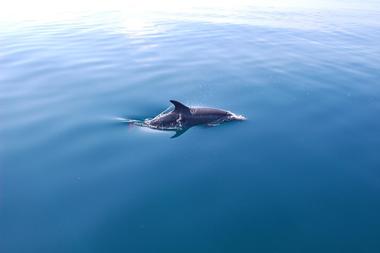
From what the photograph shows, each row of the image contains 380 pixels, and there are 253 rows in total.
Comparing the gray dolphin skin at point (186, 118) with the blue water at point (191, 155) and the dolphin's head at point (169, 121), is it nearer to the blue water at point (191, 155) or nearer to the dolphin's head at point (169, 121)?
the dolphin's head at point (169, 121)

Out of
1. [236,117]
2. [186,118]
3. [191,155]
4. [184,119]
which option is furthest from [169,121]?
[236,117]

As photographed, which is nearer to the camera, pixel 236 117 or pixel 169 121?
pixel 169 121

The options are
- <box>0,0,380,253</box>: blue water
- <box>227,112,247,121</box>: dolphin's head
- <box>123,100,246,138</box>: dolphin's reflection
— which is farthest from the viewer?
<box>227,112,247,121</box>: dolphin's head

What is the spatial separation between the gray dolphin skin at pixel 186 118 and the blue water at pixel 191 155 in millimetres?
627

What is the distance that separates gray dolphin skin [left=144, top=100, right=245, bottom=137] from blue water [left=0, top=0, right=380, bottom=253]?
2.06 feet

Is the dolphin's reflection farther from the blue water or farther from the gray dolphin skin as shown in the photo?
the blue water

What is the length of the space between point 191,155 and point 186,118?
2854 mm

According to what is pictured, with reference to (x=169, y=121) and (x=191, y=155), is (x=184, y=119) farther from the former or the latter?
(x=191, y=155)

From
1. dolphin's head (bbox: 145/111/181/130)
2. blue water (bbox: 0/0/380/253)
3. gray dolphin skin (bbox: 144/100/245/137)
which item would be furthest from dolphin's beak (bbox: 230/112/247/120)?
dolphin's head (bbox: 145/111/181/130)

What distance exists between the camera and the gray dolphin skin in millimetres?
18266

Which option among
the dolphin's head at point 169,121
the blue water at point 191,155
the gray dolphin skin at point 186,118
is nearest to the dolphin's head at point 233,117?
the gray dolphin skin at point 186,118

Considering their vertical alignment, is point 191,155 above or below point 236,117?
below

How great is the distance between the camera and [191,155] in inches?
634

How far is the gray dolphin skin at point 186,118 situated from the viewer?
59.9 ft
